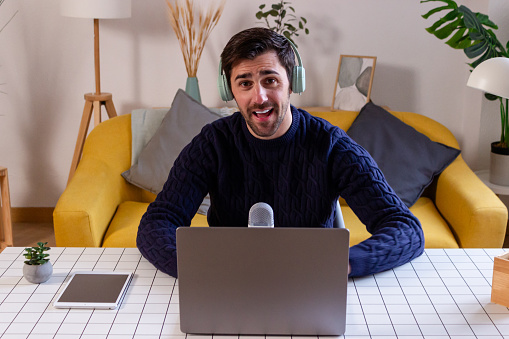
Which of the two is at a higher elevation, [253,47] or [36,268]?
[253,47]

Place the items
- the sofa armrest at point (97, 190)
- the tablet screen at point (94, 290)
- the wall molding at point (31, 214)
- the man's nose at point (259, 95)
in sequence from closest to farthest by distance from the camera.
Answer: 1. the tablet screen at point (94, 290)
2. the man's nose at point (259, 95)
3. the sofa armrest at point (97, 190)
4. the wall molding at point (31, 214)

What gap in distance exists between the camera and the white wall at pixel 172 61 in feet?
11.6

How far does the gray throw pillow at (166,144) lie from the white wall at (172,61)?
65cm

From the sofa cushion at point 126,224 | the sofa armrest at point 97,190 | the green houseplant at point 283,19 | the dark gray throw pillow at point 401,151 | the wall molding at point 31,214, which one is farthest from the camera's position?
the wall molding at point 31,214

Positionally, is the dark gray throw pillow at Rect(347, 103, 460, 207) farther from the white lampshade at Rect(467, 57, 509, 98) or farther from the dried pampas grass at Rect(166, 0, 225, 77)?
the white lampshade at Rect(467, 57, 509, 98)

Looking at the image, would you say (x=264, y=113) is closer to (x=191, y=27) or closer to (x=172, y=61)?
(x=191, y=27)

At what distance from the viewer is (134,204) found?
292cm

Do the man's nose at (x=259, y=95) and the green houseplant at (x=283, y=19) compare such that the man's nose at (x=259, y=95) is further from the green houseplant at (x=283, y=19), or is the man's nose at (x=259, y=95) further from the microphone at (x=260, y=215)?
the green houseplant at (x=283, y=19)

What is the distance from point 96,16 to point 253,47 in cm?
173

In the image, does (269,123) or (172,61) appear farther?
(172,61)

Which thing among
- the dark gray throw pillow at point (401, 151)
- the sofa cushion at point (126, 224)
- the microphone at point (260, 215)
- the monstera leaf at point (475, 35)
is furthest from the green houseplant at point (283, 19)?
the microphone at point (260, 215)

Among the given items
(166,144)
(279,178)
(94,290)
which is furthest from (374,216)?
(166,144)

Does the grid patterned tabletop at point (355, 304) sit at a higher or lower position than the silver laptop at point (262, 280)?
lower

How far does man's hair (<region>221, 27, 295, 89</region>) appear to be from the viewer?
1622 millimetres
